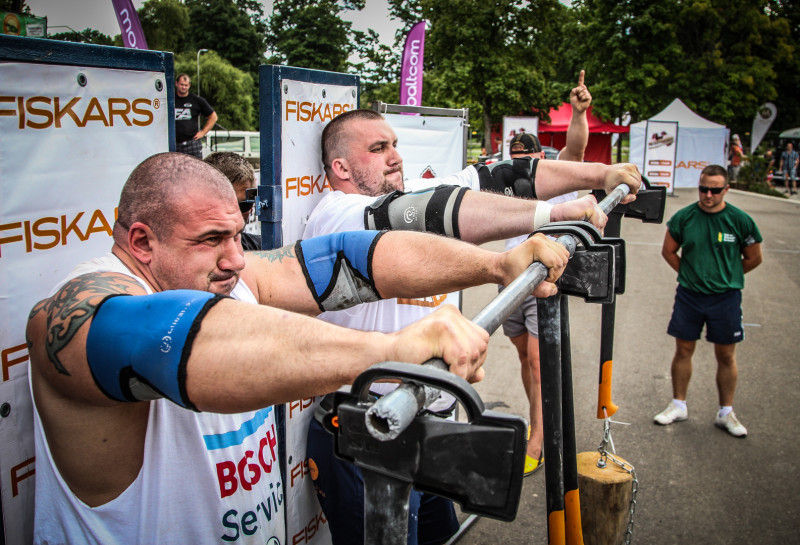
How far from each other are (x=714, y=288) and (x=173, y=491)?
4.58 metres

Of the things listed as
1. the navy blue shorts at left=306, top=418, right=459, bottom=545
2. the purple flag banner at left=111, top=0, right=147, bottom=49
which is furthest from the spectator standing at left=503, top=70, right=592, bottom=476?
the purple flag banner at left=111, top=0, right=147, bottom=49

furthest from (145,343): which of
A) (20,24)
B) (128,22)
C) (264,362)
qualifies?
(20,24)

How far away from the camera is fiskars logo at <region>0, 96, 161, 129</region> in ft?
5.12

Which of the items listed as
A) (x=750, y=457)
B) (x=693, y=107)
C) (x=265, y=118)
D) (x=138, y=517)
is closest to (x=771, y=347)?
(x=750, y=457)

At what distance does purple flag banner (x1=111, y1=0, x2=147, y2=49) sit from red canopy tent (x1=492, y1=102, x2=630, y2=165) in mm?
23481

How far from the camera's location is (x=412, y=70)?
11.3 m

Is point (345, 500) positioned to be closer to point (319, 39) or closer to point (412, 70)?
point (412, 70)

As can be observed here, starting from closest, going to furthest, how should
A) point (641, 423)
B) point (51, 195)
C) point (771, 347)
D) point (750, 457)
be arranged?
point (51, 195) < point (750, 457) < point (641, 423) < point (771, 347)

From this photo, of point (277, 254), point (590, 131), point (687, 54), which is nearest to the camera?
point (277, 254)

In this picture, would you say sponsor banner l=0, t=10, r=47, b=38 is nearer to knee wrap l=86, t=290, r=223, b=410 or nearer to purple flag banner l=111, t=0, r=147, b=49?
purple flag banner l=111, t=0, r=147, b=49

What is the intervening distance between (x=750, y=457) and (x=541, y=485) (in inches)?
64.7

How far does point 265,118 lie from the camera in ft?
7.30

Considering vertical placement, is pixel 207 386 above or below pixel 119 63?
below

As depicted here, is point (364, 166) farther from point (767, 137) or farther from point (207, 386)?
point (767, 137)
